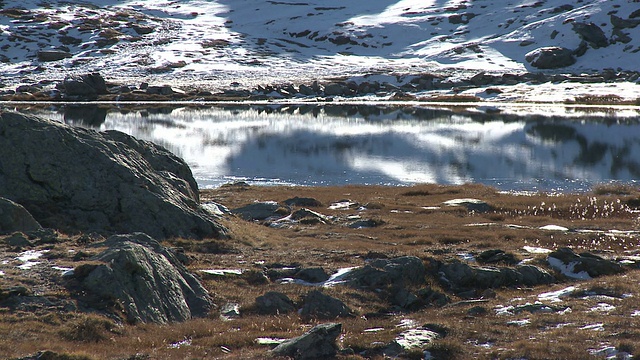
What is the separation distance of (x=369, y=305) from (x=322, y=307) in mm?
1537

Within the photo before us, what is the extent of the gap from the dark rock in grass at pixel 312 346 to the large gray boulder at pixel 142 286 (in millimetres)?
4005

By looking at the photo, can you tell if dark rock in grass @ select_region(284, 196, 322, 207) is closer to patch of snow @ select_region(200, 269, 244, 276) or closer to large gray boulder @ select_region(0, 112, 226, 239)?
large gray boulder @ select_region(0, 112, 226, 239)

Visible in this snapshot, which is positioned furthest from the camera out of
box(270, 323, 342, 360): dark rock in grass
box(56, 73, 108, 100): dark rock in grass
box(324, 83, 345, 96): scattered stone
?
box(324, 83, 345, 96): scattered stone

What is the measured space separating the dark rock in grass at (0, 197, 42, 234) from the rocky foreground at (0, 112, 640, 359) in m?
0.05

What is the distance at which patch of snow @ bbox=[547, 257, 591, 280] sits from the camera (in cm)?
2077

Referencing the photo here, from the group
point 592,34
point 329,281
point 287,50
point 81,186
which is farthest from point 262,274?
point 287,50

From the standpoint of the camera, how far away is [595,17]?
172 meters

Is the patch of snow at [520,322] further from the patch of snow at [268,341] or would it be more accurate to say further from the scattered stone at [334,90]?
the scattered stone at [334,90]

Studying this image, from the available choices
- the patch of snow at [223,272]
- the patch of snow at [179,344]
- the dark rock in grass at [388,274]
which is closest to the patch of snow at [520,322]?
the dark rock in grass at [388,274]

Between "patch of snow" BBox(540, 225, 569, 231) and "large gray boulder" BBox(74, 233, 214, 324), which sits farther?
"patch of snow" BBox(540, 225, 569, 231)

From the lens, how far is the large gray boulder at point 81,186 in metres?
22.3

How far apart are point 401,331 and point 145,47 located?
17786 centimetres

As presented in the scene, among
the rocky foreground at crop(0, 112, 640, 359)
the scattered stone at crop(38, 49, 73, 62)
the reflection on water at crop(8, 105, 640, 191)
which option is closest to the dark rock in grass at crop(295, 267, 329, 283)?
the rocky foreground at crop(0, 112, 640, 359)

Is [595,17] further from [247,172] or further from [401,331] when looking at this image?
[401,331]
